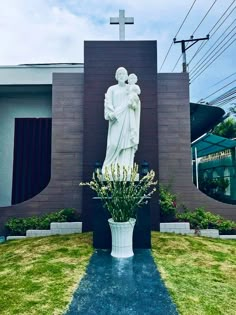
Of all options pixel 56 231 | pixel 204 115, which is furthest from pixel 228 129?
pixel 56 231

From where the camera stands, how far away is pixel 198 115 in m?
7.16

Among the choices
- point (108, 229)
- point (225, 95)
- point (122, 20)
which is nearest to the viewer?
point (108, 229)

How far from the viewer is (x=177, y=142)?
18.8 ft

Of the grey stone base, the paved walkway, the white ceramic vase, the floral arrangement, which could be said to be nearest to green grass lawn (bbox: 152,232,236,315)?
the paved walkway

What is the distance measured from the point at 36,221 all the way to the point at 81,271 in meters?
2.52

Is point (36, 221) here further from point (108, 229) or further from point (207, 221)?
point (207, 221)

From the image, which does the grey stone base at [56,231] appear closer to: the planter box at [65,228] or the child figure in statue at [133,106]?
the planter box at [65,228]

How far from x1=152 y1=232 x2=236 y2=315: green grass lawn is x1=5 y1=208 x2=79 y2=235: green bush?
71.0 inches

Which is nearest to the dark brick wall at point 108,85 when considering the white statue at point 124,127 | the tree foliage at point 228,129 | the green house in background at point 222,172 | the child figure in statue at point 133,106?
the white statue at point 124,127

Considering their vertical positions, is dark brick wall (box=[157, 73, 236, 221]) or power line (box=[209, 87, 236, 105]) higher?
power line (box=[209, 87, 236, 105])

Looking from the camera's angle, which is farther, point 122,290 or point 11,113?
point 11,113

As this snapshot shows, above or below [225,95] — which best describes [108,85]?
below

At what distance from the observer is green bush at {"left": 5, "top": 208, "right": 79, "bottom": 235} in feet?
16.8

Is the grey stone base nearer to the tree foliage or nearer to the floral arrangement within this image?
the floral arrangement
